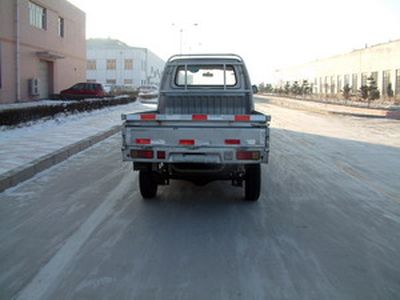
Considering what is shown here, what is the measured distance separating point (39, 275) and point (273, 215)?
3.39 meters

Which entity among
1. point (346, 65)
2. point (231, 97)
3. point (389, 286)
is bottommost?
point (389, 286)

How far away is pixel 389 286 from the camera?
4.53m

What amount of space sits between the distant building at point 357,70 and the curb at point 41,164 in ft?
125

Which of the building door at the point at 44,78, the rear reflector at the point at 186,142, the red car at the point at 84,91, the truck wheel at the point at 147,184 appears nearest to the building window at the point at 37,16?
the building door at the point at 44,78

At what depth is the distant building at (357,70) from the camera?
49094mm

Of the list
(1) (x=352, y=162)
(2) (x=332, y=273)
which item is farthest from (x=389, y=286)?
(1) (x=352, y=162)

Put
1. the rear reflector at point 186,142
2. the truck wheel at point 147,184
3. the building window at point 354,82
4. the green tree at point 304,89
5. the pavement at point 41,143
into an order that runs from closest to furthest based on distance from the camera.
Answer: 1. the rear reflector at point 186,142
2. the truck wheel at point 147,184
3. the pavement at point 41,143
4. the building window at point 354,82
5. the green tree at point 304,89

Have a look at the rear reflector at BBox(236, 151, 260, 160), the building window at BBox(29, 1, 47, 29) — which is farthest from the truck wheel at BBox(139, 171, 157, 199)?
the building window at BBox(29, 1, 47, 29)

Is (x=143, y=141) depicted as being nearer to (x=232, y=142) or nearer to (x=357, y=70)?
(x=232, y=142)

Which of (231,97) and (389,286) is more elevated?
(231,97)

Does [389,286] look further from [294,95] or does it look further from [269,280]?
[294,95]

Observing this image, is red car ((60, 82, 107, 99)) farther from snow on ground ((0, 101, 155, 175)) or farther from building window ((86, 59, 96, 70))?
building window ((86, 59, 96, 70))

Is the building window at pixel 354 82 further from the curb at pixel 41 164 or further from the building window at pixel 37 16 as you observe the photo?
the curb at pixel 41 164

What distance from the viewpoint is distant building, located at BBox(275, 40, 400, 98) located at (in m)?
49.1
